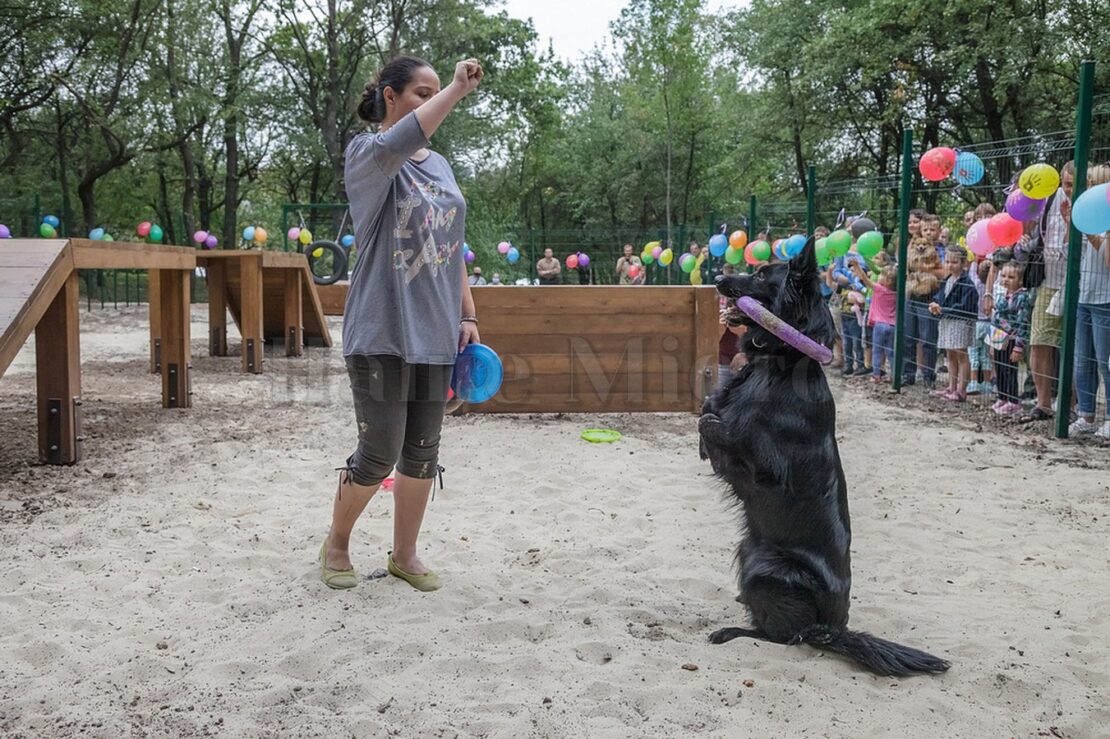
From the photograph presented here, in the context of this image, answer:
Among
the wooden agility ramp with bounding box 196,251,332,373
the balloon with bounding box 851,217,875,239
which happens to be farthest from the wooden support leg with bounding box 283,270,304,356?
the balloon with bounding box 851,217,875,239

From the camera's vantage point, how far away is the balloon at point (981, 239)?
262 inches

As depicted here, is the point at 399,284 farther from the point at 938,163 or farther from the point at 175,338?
the point at 938,163

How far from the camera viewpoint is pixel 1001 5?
14.6 m

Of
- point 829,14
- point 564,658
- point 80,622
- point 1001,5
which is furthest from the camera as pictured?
point 829,14

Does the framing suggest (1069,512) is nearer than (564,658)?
No

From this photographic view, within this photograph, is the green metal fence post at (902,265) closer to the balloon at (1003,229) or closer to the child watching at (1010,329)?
the child watching at (1010,329)

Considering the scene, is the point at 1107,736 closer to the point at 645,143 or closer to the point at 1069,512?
the point at 1069,512

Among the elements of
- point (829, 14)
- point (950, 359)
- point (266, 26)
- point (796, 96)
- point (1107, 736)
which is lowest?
point (1107, 736)

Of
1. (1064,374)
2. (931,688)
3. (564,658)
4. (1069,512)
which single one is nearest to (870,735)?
(931,688)

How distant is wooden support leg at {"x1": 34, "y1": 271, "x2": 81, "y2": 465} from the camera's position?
5020mm

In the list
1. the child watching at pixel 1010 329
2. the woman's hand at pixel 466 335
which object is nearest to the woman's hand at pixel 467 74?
the woman's hand at pixel 466 335

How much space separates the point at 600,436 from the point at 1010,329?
11.5 feet

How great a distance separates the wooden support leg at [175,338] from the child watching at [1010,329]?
6376 millimetres

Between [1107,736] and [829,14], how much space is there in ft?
57.2
